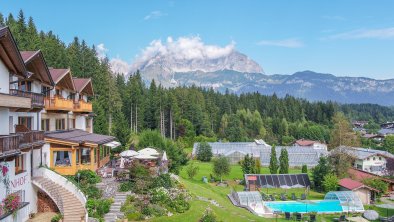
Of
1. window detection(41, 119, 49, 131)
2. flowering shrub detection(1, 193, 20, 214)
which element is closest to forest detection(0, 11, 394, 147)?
window detection(41, 119, 49, 131)

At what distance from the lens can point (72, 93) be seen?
3747 centimetres

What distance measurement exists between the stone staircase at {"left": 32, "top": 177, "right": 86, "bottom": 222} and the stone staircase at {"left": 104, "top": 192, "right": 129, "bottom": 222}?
1614mm

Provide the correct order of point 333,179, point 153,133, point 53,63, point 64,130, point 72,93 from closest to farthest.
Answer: point 64,130 < point 72,93 < point 333,179 < point 153,133 < point 53,63

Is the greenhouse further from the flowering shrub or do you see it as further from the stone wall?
the flowering shrub

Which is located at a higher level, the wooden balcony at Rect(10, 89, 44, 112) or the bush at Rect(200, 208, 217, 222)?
the wooden balcony at Rect(10, 89, 44, 112)

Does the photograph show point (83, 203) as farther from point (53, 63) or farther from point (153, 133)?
point (53, 63)

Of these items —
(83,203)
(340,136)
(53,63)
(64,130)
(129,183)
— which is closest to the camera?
(83,203)

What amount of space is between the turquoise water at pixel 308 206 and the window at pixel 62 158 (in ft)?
69.9

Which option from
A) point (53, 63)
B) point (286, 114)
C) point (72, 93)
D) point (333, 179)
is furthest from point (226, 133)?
point (72, 93)

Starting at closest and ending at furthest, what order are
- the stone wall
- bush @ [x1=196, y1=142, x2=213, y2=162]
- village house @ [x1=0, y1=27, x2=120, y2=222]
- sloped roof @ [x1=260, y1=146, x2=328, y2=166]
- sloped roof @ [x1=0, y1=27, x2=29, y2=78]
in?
sloped roof @ [x1=0, y1=27, x2=29, y2=78] < village house @ [x1=0, y1=27, x2=120, y2=222] < the stone wall < sloped roof @ [x1=260, y1=146, x2=328, y2=166] < bush @ [x1=196, y1=142, x2=213, y2=162]

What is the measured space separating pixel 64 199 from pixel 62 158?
713 centimetres

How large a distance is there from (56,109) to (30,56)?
23.1 feet

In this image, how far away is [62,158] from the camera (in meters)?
30.3

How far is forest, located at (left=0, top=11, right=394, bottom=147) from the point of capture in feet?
246
